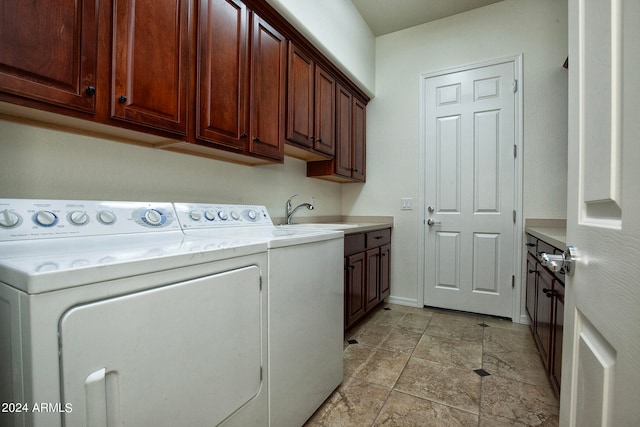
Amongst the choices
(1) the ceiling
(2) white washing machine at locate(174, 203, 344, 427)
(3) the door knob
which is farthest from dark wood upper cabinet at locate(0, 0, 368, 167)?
A: (3) the door knob

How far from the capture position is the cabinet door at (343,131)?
8.97ft

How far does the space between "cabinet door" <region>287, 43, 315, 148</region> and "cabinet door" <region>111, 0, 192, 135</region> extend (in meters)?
0.81

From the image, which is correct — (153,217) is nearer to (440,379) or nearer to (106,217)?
(106,217)

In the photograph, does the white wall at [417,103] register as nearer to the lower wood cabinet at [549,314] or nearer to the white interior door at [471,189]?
the white interior door at [471,189]

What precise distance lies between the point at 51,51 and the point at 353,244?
1.96 meters

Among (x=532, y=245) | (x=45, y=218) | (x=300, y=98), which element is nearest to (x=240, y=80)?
(x=300, y=98)

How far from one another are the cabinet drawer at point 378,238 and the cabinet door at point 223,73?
1.43 metres

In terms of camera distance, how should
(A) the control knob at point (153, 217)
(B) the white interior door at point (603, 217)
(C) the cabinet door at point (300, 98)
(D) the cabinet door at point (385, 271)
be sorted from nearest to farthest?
(B) the white interior door at point (603, 217)
(A) the control knob at point (153, 217)
(C) the cabinet door at point (300, 98)
(D) the cabinet door at point (385, 271)

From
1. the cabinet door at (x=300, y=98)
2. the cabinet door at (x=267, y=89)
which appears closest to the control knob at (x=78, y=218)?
the cabinet door at (x=267, y=89)

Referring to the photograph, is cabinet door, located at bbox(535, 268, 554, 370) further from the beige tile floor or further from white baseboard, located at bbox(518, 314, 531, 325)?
white baseboard, located at bbox(518, 314, 531, 325)

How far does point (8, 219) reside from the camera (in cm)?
95

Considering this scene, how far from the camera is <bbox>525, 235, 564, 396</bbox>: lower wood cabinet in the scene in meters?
1.41

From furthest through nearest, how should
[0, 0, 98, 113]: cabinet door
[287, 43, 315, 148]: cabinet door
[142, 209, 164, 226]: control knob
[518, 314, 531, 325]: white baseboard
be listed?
[518, 314, 531, 325]: white baseboard < [287, 43, 315, 148]: cabinet door < [142, 209, 164, 226]: control knob < [0, 0, 98, 113]: cabinet door

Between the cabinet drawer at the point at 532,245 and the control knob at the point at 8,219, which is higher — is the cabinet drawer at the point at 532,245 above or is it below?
below
